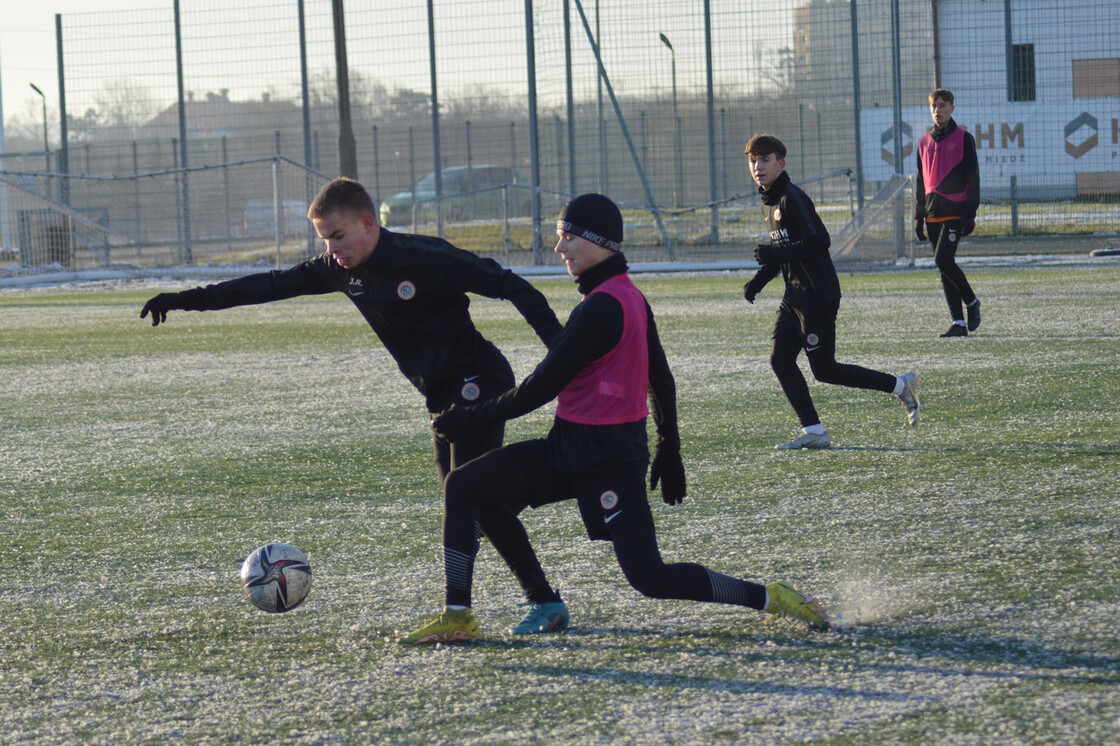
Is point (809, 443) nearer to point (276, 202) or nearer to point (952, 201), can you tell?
point (952, 201)

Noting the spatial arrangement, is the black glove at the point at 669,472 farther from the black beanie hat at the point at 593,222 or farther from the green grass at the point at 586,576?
the black beanie hat at the point at 593,222

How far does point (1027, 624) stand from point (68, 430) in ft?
20.7

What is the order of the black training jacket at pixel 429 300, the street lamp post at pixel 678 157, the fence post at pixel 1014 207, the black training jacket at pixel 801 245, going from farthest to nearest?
1. the street lamp post at pixel 678 157
2. the fence post at pixel 1014 207
3. the black training jacket at pixel 801 245
4. the black training jacket at pixel 429 300

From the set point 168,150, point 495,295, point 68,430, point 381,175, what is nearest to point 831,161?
point 381,175

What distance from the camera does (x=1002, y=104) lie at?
23.9m

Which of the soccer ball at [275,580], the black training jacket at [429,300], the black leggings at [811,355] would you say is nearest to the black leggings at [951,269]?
the black leggings at [811,355]

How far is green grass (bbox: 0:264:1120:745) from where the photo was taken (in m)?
3.26

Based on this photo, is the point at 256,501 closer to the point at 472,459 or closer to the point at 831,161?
the point at 472,459

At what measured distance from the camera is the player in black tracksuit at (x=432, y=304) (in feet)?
13.6

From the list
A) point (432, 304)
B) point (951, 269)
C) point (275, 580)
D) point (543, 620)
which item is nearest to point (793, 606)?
point (543, 620)

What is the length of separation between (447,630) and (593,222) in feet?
4.13

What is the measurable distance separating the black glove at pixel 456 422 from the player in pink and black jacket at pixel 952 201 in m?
8.39

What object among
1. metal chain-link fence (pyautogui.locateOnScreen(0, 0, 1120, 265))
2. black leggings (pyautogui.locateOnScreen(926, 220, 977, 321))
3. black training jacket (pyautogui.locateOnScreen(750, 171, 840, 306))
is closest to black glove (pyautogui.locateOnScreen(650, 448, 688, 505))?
black training jacket (pyautogui.locateOnScreen(750, 171, 840, 306))

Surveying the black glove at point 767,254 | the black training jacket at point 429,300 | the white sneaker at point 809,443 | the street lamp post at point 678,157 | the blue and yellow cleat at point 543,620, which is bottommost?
the blue and yellow cleat at point 543,620
